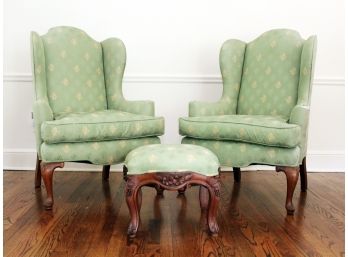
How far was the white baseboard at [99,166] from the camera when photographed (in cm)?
346

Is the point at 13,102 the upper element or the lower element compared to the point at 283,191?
upper

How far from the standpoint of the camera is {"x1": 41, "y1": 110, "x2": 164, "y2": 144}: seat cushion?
87.3 inches

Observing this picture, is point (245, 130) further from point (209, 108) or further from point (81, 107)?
point (81, 107)

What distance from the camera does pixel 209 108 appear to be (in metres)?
2.80

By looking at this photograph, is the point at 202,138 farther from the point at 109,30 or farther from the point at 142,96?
the point at 109,30

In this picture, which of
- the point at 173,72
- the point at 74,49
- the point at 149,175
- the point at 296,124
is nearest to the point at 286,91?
the point at 296,124

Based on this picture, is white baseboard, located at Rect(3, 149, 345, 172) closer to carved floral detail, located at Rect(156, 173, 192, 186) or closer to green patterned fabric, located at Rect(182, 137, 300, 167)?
green patterned fabric, located at Rect(182, 137, 300, 167)

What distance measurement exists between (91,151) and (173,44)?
1.50 m

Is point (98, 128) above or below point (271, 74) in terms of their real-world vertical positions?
below

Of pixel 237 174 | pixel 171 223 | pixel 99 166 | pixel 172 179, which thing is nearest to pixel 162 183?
pixel 172 179

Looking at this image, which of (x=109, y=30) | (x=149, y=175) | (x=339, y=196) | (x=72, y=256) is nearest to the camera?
(x=72, y=256)

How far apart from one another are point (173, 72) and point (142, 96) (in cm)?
35

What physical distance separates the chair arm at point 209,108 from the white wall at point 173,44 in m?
0.56

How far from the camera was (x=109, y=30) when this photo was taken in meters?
3.41
